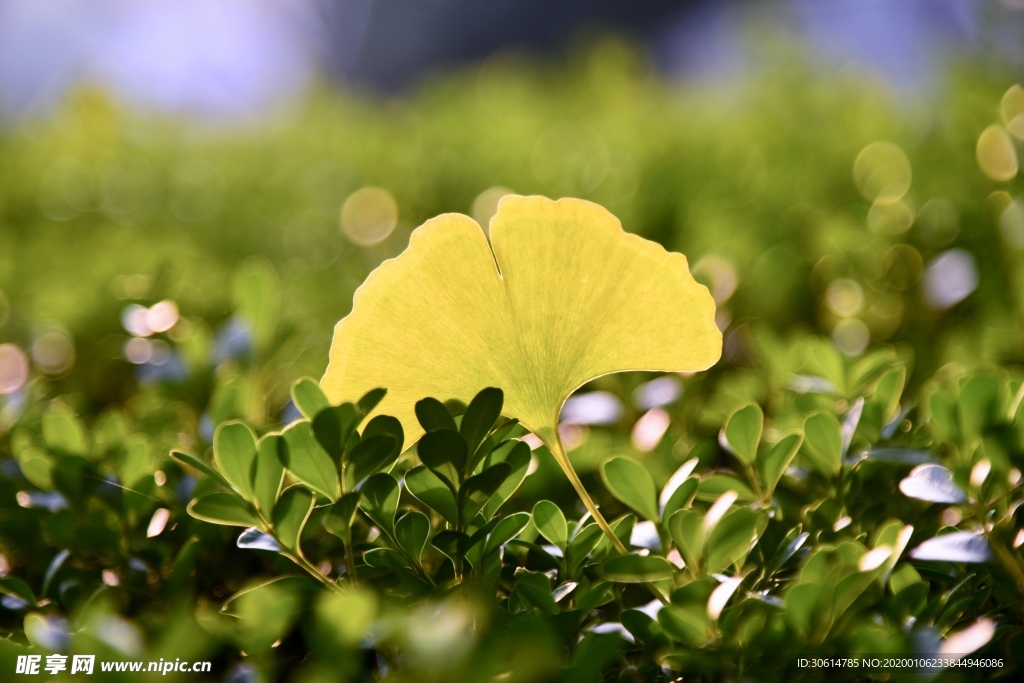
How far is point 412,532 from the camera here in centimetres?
44

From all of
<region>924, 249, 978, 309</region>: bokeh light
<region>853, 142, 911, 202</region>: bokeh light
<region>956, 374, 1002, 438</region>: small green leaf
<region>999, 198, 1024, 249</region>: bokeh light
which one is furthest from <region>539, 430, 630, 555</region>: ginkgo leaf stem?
<region>853, 142, 911, 202</region>: bokeh light

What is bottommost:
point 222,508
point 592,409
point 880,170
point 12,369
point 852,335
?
point 222,508

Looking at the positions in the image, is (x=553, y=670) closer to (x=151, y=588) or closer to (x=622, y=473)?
(x=622, y=473)

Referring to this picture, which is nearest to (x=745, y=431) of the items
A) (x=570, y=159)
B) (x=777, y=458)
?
(x=777, y=458)

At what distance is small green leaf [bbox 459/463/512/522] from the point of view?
0.43 m

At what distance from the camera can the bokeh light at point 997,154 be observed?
3.25 feet

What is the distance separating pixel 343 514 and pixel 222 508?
0.21 feet

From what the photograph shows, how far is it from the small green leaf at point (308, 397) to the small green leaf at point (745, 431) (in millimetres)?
242

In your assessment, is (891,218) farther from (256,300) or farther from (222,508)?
(222,508)

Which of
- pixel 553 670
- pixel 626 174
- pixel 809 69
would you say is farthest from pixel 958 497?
pixel 809 69

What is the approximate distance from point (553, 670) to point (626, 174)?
1.27m

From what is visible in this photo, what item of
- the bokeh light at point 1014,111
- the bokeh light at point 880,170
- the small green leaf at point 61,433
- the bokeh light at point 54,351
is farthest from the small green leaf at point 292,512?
the bokeh light at point 880,170

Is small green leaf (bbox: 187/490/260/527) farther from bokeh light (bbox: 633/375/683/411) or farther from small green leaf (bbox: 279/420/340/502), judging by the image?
bokeh light (bbox: 633/375/683/411)

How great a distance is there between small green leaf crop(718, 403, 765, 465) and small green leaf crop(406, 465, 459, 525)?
0.17 metres
